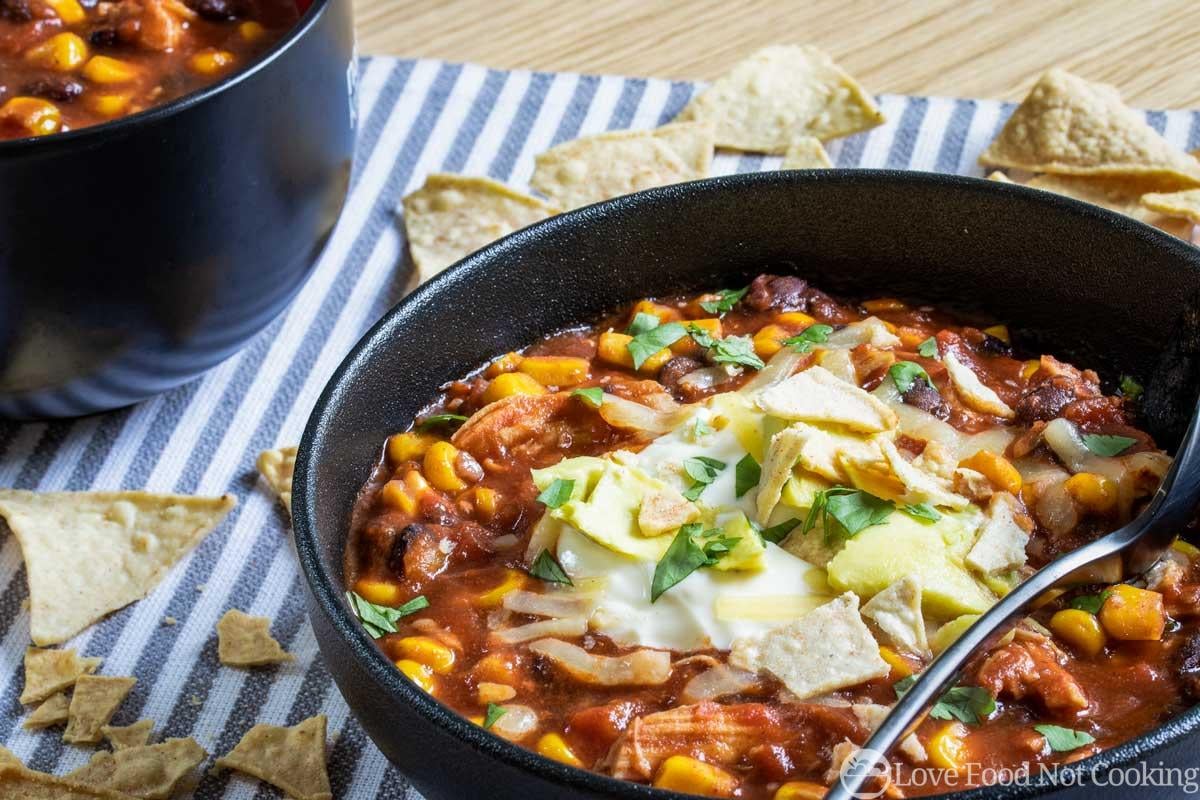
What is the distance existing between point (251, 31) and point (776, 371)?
1.85m

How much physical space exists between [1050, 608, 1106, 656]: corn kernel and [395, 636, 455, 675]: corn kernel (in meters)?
1.13

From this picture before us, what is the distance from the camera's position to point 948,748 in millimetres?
2600

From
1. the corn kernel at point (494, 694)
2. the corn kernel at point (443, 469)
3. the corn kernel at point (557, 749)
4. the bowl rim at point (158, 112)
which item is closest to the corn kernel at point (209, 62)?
the bowl rim at point (158, 112)

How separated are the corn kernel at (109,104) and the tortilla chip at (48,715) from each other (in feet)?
4.81

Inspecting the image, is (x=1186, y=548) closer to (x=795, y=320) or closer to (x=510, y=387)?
(x=795, y=320)

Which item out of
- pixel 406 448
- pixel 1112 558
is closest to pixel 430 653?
pixel 406 448

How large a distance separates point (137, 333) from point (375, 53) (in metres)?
2.09

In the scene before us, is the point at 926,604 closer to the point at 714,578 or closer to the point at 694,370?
the point at 714,578

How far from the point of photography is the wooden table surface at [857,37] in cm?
528

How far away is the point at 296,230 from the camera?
165 inches

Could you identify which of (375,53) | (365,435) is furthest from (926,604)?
(375,53)

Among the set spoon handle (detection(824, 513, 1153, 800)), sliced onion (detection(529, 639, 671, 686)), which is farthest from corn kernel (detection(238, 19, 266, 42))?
spoon handle (detection(824, 513, 1153, 800))

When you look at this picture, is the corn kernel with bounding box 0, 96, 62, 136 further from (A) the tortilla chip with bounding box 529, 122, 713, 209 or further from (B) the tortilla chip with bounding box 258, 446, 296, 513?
(A) the tortilla chip with bounding box 529, 122, 713, 209

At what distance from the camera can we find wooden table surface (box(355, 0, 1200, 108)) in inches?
208
